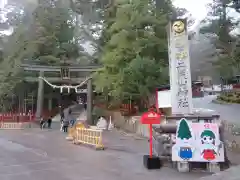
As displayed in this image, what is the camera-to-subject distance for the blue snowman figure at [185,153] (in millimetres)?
8582

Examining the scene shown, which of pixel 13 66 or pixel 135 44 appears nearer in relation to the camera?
pixel 135 44

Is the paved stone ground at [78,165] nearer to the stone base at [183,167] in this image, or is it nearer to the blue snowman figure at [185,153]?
the stone base at [183,167]

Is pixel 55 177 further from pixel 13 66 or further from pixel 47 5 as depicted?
pixel 47 5

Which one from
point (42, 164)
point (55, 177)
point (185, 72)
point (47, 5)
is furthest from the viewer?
point (47, 5)

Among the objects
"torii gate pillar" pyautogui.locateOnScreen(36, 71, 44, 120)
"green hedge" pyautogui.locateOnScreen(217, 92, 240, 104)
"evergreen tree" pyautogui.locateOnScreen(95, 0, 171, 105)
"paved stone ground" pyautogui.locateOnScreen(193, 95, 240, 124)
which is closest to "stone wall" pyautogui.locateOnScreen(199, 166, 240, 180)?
"paved stone ground" pyautogui.locateOnScreen(193, 95, 240, 124)

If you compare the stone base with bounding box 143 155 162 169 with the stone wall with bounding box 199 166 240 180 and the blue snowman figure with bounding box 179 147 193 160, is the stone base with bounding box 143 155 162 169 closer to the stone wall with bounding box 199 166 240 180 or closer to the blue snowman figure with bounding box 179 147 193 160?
the blue snowman figure with bounding box 179 147 193 160

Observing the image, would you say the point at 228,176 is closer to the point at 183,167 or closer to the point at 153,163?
the point at 183,167

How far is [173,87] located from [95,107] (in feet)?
70.8

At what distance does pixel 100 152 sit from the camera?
41.7 ft

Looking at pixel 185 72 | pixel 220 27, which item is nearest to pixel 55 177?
pixel 185 72

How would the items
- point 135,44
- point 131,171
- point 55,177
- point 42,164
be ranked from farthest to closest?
point 135,44 < point 42,164 < point 131,171 < point 55,177

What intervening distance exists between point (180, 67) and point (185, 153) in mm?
3437

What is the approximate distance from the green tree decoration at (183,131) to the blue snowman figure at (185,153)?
1.06 ft

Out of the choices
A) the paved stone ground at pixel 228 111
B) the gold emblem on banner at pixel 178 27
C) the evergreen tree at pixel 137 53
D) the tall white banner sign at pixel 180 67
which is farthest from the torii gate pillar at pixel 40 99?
the gold emblem on banner at pixel 178 27
